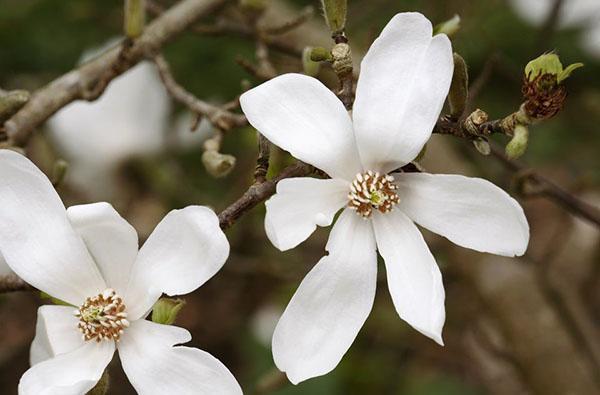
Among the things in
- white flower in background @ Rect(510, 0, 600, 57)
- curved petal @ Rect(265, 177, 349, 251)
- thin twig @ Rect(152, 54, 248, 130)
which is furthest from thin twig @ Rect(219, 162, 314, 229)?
white flower in background @ Rect(510, 0, 600, 57)

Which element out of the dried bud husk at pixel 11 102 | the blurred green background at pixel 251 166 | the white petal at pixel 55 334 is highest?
the dried bud husk at pixel 11 102

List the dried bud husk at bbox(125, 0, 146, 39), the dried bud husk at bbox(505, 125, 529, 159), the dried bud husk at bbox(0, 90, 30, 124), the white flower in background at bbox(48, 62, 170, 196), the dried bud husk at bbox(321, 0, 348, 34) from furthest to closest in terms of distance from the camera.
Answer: the white flower in background at bbox(48, 62, 170, 196) → the dried bud husk at bbox(125, 0, 146, 39) → the dried bud husk at bbox(0, 90, 30, 124) → the dried bud husk at bbox(321, 0, 348, 34) → the dried bud husk at bbox(505, 125, 529, 159)

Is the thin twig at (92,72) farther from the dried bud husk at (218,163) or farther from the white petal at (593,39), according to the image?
the white petal at (593,39)

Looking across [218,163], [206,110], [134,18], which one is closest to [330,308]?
[218,163]

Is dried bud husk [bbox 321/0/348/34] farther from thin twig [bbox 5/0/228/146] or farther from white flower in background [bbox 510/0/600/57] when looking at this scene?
white flower in background [bbox 510/0/600/57]

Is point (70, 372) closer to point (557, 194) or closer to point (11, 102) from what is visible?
point (11, 102)

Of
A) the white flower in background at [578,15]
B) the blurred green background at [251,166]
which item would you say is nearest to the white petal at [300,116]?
the blurred green background at [251,166]
